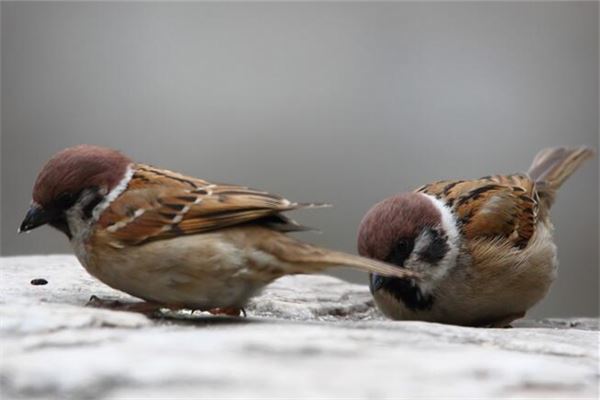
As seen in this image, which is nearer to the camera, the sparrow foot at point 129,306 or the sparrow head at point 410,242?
the sparrow foot at point 129,306

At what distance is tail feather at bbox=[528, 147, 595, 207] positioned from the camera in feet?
17.4

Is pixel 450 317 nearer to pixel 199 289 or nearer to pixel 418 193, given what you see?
pixel 418 193

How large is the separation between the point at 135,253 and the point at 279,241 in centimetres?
43

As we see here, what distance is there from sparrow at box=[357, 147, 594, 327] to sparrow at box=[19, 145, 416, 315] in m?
0.68

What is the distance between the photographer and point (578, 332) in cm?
343

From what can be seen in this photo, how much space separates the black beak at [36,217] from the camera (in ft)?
10.8

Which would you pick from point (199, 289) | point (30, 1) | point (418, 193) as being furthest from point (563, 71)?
point (199, 289)

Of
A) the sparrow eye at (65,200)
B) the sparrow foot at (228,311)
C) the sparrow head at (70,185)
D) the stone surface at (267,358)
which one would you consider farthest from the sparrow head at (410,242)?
the sparrow eye at (65,200)

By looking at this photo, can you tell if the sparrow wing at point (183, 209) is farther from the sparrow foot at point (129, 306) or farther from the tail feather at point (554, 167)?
the tail feather at point (554, 167)

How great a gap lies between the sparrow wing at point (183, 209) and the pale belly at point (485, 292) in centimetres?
87

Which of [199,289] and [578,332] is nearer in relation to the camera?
[199,289]

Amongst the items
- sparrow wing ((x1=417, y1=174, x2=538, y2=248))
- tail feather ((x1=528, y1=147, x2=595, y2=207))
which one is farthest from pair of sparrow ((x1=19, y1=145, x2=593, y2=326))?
tail feather ((x1=528, y1=147, x2=595, y2=207))

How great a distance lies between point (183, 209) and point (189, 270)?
0.72 feet

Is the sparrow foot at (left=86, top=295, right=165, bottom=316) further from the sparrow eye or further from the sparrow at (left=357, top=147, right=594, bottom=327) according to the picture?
the sparrow at (left=357, top=147, right=594, bottom=327)
